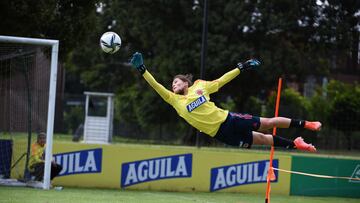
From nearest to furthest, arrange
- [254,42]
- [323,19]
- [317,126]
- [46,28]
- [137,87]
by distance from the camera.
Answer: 1. [317,126]
2. [46,28]
3. [323,19]
4. [254,42]
5. [137,87]

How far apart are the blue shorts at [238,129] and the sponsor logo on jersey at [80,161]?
20.1ft

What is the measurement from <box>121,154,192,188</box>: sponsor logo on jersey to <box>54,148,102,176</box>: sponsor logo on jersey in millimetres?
684

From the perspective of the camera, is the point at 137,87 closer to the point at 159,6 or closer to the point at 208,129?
the point at 159,6

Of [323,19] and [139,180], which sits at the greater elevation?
[323,19]

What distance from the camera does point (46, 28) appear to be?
1672 cm

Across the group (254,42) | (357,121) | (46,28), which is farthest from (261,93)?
(46,28)

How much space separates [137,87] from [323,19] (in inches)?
569

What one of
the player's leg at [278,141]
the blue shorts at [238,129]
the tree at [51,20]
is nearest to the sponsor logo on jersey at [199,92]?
the blue shorts at [238,129]

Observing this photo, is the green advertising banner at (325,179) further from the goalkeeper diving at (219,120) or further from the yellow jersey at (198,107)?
the yellow jersey at (198,107)

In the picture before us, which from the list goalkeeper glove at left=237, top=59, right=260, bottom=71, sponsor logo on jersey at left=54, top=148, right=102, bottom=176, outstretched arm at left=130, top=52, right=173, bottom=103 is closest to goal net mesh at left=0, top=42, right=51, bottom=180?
sponsor logo on jersey at left=54, top=148, right=102, bottom=176

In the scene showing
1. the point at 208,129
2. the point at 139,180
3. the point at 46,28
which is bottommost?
the point at 139,180

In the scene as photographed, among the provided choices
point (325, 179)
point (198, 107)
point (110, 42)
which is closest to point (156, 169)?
point (325, 179)

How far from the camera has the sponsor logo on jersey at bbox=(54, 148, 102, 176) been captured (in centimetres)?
1526

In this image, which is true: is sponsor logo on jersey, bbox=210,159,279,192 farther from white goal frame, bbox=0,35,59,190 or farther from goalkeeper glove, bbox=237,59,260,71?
goalkeeper glove, bbox=237,59,260,71
